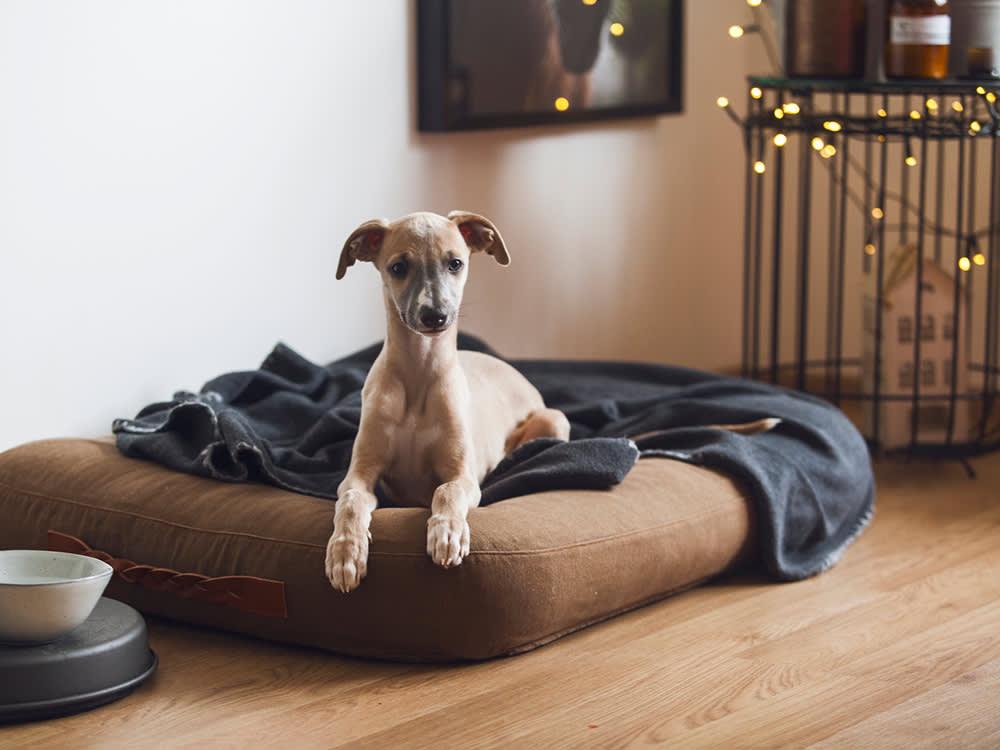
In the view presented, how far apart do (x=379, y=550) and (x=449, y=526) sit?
0.13m

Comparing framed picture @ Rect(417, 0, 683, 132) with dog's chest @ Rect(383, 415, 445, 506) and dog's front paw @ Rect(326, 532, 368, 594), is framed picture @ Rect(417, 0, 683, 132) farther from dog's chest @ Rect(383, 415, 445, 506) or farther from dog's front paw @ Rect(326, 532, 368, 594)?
dog's front paw @ Rect(326, 532, 368, 594)

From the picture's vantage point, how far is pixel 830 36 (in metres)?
3.59

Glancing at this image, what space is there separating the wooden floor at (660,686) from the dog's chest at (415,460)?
32 centimetres

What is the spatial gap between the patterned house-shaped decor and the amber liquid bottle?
49cm

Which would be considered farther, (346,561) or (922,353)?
(922,353)

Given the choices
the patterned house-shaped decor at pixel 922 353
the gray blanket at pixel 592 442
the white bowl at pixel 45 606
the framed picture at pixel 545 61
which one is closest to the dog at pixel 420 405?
the gray blanket at pixel 592 442

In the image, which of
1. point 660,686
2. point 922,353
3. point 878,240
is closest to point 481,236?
point 660,686

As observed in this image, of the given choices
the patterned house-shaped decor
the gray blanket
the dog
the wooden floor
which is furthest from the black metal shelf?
the dog

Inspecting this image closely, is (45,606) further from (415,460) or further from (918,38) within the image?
(918,38)

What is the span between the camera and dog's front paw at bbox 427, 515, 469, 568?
90.8 inches

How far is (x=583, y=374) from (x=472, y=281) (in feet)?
1.22

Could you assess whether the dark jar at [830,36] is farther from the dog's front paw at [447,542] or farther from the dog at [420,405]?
the dog's front paw at [447,542]

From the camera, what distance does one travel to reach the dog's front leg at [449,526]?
2.31 meters

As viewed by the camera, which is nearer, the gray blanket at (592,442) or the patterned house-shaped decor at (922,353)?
the gray blanket at (592,442)
